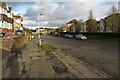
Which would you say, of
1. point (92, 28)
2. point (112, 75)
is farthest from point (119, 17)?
point (112, 75)

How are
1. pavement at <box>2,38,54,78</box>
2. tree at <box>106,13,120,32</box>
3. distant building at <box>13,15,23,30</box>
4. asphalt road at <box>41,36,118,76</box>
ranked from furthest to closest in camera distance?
distant building at <box>13,15,23,30</box>
tree at <box>106,13,120,32</box>
asphalt road at <box>41,36,118,76</box>
pavement at <box>2,38,54,78</box>

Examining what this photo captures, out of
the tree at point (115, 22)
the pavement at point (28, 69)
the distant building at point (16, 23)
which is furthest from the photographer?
the distant building at point (16, 23)

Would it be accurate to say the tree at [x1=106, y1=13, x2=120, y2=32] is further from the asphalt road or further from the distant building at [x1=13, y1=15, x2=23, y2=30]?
the distant building at [x1=13, y1=15, x2=23, y2=30]

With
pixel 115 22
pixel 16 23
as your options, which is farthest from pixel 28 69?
pixel 16 23

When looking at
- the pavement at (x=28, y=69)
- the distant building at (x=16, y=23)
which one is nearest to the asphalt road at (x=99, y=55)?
the pavement at (x=28, y=69)

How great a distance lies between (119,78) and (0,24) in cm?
2919

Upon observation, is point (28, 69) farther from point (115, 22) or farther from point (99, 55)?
point (115, 22)

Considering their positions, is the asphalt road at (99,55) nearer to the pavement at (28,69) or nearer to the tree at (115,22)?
the pavement at (28,69)

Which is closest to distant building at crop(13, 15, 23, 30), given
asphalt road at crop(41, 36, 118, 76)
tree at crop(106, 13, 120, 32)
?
tree at crop(106, 13, 120, 32)

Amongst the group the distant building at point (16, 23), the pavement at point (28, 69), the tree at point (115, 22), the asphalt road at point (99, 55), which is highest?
the distant building at point (16, 23)

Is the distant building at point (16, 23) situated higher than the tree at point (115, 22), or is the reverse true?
the distant building at point (16, 23)

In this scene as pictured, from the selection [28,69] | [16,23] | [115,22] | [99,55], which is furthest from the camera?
[16,23]

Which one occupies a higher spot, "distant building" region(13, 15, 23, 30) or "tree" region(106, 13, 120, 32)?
"distant building" region(13, 15, 23, 30)

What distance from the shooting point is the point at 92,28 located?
1532 inches
